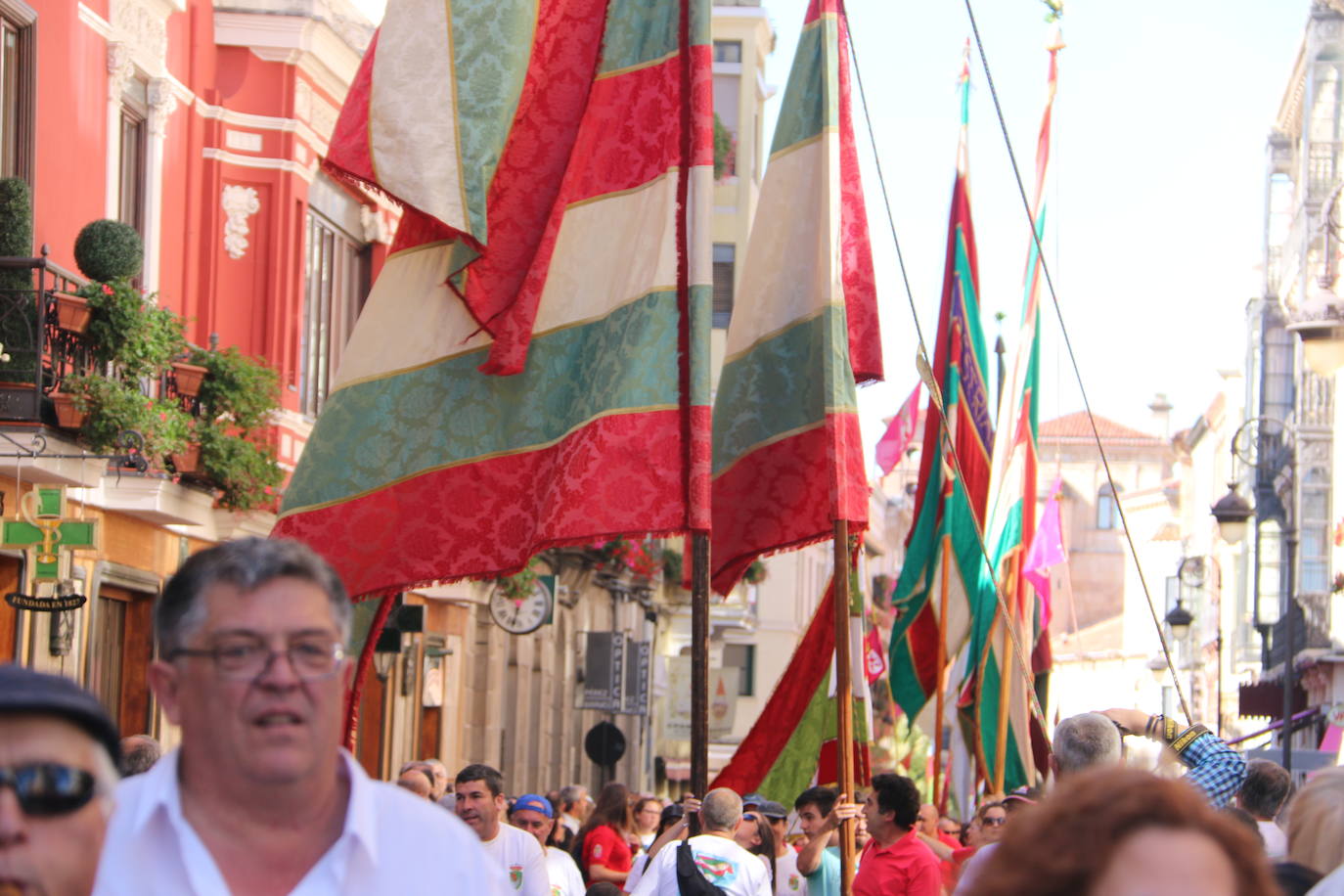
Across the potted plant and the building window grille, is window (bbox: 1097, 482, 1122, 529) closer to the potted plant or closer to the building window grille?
the building window grille

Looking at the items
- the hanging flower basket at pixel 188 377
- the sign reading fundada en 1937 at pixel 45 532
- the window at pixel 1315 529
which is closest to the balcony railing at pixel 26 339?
the sign reading fundada en 1937 at pixel 45 532

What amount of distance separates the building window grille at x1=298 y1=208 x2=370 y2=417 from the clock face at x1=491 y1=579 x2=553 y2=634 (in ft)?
16.9

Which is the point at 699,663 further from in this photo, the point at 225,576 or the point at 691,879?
the point at 225,576

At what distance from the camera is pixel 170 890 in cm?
305

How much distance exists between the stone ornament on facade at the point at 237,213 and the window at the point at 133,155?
1.57 meters

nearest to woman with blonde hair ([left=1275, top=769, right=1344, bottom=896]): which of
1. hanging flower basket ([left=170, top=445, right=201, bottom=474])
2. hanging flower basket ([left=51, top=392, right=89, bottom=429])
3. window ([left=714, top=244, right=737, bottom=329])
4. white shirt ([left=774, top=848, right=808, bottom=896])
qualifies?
white shirt ([left=774, top=848, right=808, bottom=896])

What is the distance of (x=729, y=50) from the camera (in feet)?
151

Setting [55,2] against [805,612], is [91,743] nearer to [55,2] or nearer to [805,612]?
[55,2]

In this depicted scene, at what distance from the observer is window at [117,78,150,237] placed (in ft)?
57.7

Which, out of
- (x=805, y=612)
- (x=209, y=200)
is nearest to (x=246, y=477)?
(x=209, y=200)

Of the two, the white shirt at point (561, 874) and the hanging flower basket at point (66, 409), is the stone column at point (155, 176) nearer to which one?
the hanging flower basket at point (66, 409)

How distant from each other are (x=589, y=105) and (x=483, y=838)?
10.2ft

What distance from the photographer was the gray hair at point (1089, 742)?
693 centimetres

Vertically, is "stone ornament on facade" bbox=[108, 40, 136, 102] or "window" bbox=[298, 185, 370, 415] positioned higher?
"stone ornament on facade" bbox=[108, 40, 136, 102]
